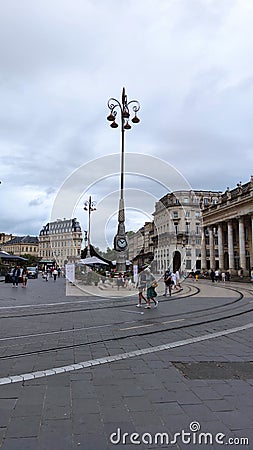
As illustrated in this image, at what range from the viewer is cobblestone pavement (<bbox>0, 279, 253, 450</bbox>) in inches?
145

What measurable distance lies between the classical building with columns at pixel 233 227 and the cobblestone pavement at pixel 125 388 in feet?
164

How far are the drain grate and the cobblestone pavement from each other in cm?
2

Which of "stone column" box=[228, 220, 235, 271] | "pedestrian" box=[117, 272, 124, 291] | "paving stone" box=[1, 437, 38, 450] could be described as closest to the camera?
"paving stone" box=[1, 437, 38, 450]

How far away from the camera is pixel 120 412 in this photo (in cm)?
427

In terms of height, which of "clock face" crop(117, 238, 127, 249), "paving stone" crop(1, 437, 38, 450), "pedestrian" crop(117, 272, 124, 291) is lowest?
"paving stone" crop(1, 437, 38, 450)

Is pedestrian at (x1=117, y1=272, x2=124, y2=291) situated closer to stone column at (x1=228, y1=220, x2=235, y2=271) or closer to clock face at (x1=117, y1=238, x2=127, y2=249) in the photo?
clock face at (x1=117, y1=238, x2=127, y2=249)

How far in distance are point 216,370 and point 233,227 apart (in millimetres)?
62920

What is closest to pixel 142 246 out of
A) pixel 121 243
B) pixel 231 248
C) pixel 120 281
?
pixel 120 281

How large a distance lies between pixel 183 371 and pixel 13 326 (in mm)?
6305

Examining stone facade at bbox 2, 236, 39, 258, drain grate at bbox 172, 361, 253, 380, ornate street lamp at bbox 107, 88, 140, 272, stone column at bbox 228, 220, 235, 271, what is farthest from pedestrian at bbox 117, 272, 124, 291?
stone facade at bbox 2, 236, 39, 258

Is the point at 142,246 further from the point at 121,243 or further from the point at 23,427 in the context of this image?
the point at 23,427

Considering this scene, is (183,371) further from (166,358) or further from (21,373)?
(21,373)

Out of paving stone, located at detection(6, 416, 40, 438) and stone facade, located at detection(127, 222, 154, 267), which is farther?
stone facade, located at detection(127, 222, 154, 267)

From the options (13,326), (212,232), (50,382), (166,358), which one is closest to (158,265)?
(13,326)
